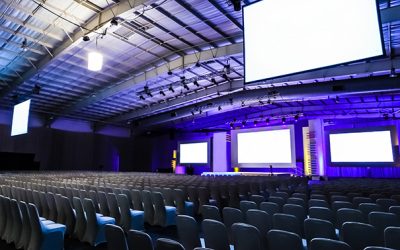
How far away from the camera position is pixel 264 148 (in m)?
17.1

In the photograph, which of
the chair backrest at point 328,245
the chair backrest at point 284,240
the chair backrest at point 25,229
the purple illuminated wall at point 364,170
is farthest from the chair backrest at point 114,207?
the purple illuminated wall at point 364,170

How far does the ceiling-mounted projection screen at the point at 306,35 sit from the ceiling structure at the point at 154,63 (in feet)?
6.69

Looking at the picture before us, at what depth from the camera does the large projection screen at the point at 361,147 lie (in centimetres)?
1480

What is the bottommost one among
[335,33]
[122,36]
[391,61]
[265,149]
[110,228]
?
[110,228]

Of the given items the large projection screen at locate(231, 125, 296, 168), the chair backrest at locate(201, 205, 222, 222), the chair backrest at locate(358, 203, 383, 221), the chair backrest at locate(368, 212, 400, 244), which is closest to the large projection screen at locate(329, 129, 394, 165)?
the large projection screen at locate(231, 125, 296, 168)

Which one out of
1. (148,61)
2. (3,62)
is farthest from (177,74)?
(3,62)

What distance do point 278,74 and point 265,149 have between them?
1144 centimetres

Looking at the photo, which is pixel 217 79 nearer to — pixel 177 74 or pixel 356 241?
pixel 177 74

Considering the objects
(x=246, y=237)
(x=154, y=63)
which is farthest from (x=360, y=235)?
(x=154, y=63)

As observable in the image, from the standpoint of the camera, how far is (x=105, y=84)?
46.5 feet

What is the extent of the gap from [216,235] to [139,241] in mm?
804

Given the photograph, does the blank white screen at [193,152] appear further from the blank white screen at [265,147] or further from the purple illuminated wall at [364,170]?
the purple illuminated wall at [364,170]

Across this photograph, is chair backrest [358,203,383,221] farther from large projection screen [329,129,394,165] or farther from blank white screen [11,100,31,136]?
blank white screen [11,100,31,136]

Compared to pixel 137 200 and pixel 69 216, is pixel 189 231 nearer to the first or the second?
pixel 69 216
